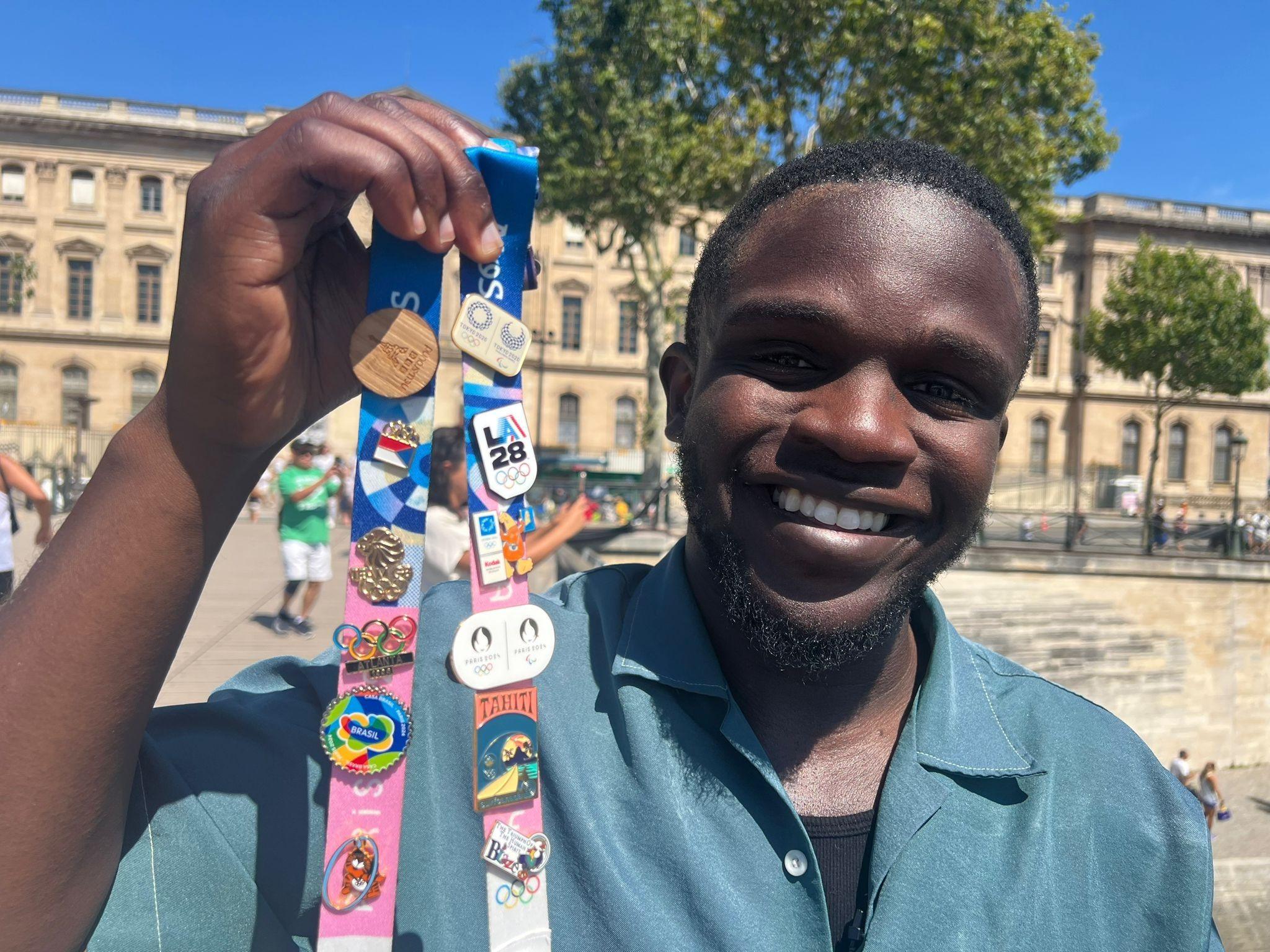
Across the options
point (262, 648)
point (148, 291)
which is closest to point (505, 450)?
point (262, 648)

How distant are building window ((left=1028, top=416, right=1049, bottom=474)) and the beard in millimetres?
43030

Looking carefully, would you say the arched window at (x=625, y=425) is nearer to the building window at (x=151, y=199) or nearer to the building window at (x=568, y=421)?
the building window at (x=568, y=421)

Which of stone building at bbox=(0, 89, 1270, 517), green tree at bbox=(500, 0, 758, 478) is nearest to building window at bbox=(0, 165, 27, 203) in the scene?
stone building at bbox=(0, 89, 1270, 517)

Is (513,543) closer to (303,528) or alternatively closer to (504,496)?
(504,496)

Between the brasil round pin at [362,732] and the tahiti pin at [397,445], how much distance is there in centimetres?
29

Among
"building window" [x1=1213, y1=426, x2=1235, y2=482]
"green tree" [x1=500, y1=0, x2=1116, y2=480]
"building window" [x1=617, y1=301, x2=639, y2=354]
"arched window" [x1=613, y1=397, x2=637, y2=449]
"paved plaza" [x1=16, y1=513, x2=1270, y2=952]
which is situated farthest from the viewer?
"building window" [x1=1213, y1=426, x2=1235, y2=482]

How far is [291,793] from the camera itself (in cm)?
123

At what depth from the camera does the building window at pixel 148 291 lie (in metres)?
37.6

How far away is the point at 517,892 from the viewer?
46.3 inches

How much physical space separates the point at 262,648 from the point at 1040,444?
40.4 m

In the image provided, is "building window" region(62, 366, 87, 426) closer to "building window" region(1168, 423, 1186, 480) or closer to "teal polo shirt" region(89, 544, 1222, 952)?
"teal polo shirt" region(89, 544, 1222, 952)

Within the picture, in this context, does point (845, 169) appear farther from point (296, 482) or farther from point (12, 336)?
point (12, 336)

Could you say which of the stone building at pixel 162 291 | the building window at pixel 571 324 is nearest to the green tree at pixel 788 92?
the stone building at pixel 162 291

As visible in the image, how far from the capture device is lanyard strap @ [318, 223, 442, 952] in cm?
114
